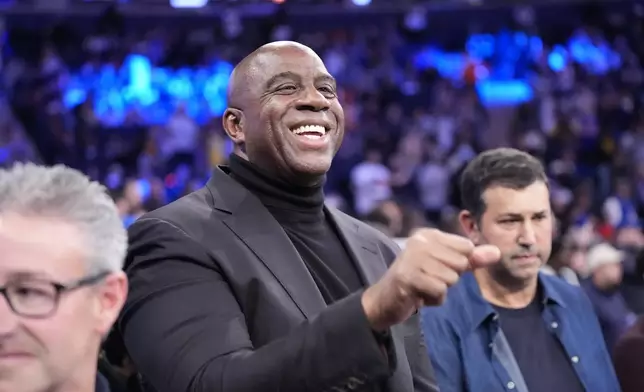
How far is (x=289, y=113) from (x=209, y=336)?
0.61 m

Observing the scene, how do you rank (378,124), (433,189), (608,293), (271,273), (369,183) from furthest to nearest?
(378,124) → (433,189) → (369,183) → (608,293) → (271,273)

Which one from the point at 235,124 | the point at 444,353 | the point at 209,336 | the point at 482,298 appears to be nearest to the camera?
the point at 209,336

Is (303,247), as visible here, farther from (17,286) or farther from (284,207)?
(17,286)

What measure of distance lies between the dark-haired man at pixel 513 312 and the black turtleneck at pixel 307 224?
777mm

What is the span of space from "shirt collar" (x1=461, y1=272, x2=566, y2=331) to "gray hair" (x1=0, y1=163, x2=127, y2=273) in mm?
1564

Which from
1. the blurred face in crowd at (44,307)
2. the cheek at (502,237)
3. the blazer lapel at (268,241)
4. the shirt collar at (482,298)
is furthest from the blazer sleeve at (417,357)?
the blurred face in crowd at (44,307)

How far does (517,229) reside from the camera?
10.4 ft

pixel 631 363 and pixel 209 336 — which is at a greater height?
pixel 209 336

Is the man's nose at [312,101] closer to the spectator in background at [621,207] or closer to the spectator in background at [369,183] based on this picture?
the spectator in background at [621,207]

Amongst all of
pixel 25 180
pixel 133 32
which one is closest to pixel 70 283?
pixel 25 180

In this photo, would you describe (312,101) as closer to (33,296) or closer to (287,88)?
(287,88)

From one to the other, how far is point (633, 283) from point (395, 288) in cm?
554

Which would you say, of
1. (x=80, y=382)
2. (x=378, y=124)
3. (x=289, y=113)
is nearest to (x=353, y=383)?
(x=80, y=382)

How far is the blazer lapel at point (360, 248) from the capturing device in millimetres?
2334
